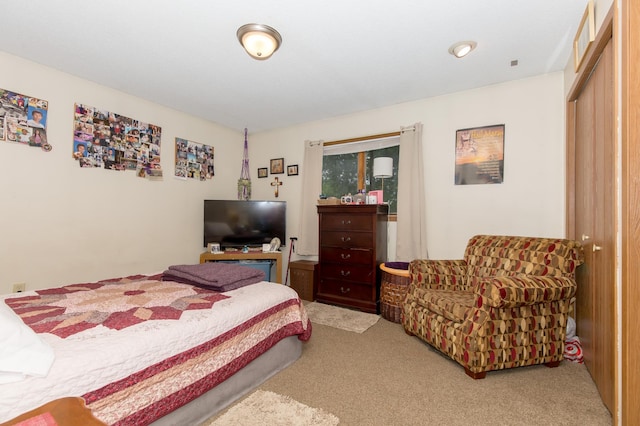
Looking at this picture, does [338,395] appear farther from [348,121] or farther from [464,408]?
[348,121]

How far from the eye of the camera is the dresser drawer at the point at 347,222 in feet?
11.3

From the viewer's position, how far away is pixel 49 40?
2447mm

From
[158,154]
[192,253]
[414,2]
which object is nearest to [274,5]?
[414,2]

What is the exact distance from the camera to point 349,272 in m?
3.55

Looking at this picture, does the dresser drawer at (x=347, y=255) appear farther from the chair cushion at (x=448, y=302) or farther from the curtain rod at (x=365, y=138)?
the curtain rod at (x=365, y=138)

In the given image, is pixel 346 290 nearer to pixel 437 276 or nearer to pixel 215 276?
pixel 437 276

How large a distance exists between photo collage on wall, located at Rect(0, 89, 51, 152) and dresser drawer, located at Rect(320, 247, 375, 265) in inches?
117

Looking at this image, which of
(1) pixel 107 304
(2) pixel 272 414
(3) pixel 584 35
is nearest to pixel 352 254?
(2) pixel 272 414

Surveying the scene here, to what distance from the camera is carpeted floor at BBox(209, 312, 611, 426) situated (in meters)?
1.62

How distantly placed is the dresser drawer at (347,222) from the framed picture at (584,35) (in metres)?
2.16

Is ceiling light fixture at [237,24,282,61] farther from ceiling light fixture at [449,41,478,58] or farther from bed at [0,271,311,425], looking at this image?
bed at [0,271,311,425]

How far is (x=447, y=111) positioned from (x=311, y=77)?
1.59 metres

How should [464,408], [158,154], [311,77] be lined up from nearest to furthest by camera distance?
[464,408]
[311,77]
[158,154]

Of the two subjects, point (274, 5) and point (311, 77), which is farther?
point (311, 77)
